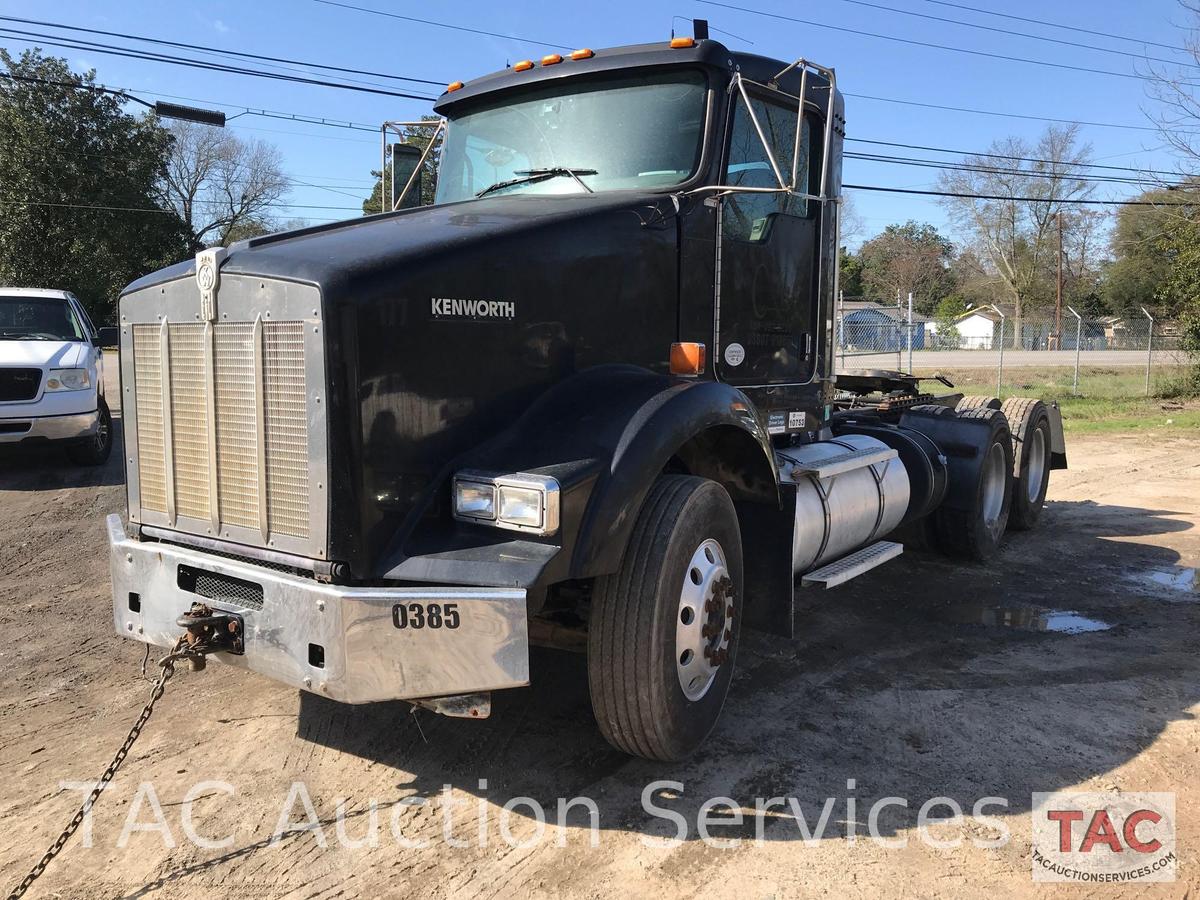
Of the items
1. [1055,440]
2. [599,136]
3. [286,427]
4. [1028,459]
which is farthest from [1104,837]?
[1055,440]

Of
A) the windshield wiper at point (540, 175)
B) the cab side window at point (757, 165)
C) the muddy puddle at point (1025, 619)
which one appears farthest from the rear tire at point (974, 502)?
the windshield wiper at point (540, 175)

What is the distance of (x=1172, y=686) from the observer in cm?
459

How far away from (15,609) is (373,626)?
407 centimetres

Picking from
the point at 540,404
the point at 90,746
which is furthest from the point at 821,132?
the point at 90,746

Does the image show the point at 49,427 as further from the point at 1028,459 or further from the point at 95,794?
the point at 1028,459

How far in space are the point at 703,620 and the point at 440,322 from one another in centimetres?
156

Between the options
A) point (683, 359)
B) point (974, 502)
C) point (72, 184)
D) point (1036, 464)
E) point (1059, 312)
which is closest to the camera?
point (683, 359)

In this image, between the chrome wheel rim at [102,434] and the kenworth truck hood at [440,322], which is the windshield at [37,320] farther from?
the kenworth truck hood at [440,322]

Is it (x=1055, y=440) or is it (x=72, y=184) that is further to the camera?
(x=72, y=184)

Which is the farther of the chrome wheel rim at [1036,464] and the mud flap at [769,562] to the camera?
the chrome wheel rim at [1036,464]

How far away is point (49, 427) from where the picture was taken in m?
9.64

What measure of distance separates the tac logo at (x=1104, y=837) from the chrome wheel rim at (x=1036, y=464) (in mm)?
5150

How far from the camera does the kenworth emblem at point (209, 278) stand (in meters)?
3.20

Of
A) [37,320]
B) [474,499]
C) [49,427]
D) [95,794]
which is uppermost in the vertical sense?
[37,320]
